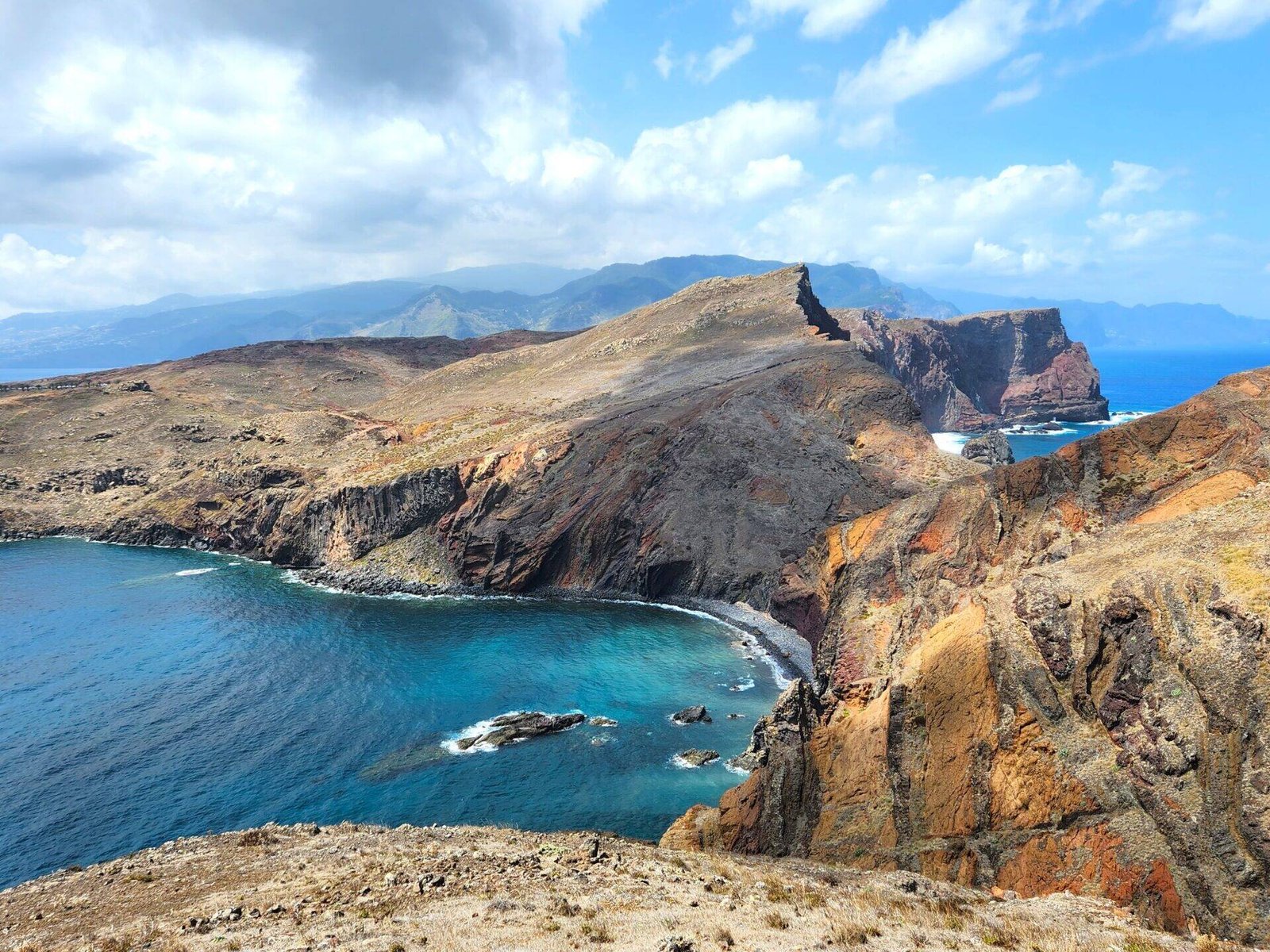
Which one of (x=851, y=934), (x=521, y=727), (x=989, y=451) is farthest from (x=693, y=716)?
(x=989, y=451)

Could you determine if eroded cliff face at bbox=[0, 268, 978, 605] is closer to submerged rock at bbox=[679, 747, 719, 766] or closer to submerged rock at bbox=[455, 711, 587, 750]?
submerged rock at bbox=[679, 747, 719, 766]

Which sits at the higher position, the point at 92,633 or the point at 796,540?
the point at 796,540

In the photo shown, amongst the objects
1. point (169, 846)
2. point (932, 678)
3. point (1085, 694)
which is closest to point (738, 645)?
point (932, 678)

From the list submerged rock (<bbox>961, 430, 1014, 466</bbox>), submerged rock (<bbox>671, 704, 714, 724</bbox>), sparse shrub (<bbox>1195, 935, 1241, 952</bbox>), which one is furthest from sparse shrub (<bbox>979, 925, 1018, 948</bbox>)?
submerged rock (<bbox>961, 430, 1014, 466</bbox>)

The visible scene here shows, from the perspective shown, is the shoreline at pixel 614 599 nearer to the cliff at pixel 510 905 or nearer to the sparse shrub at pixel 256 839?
the cliff at pixel 510 905

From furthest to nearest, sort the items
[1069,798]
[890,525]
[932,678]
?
[890,525], [932,678], [1069,798]

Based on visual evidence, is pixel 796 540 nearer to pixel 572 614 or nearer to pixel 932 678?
pixel 572 614

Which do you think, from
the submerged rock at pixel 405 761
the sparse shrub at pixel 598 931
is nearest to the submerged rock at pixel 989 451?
the submerged rock at pixel 405 761
